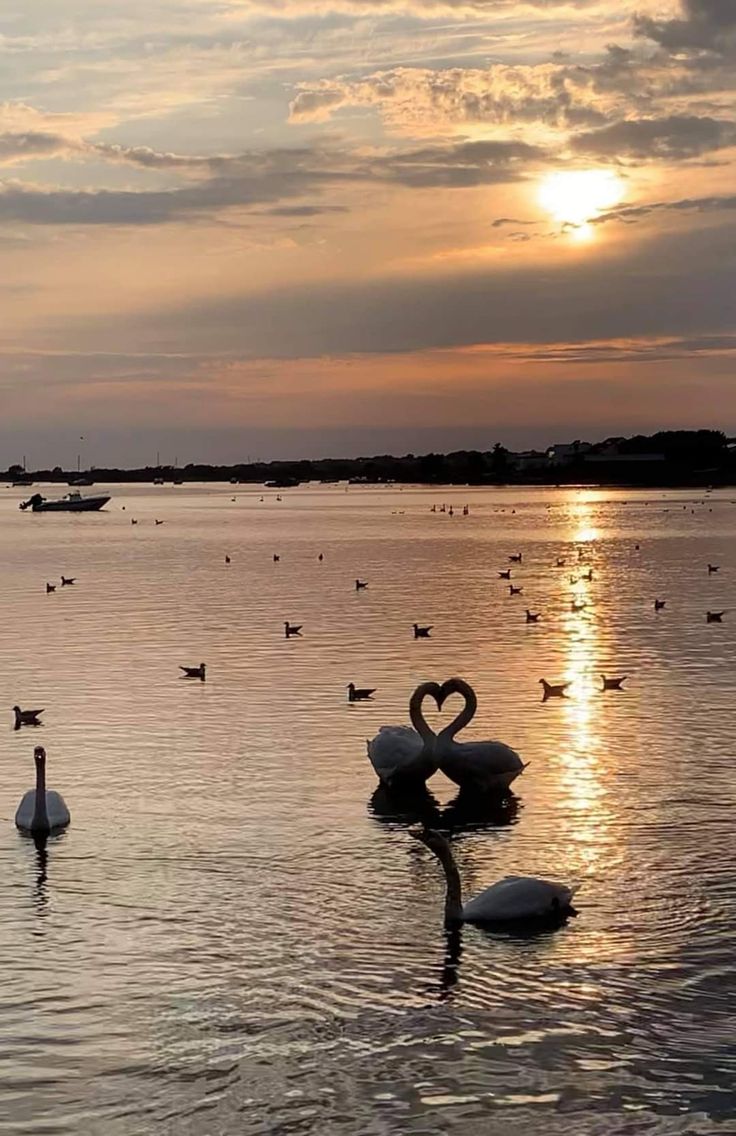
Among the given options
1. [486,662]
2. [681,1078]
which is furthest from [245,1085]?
[486,662]

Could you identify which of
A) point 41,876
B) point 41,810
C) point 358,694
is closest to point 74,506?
point 358,694

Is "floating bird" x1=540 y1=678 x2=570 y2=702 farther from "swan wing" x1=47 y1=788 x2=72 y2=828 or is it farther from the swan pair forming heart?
"swan wing" x1=47 y1=788 x2=72 y2=828

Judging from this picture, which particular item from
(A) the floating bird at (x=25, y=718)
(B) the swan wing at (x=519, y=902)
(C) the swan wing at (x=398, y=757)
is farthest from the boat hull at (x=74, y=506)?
(B) the swan wing at (x=519, y=902)

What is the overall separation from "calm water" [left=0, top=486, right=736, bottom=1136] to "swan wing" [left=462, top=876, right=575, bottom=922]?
273 millimetres

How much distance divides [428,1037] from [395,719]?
14713mm

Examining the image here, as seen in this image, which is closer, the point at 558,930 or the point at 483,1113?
the point at 483,1113

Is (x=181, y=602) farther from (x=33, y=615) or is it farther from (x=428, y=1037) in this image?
(x=428, y=1037)

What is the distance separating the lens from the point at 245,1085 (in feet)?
38.1

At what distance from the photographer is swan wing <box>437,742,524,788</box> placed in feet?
67.9

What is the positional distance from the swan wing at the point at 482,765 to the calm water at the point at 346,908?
50cm

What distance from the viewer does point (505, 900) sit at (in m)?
15.0

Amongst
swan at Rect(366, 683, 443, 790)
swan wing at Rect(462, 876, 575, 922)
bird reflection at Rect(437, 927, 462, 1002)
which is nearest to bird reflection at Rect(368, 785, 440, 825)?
swan at Rect(366, 683, 443, 790)

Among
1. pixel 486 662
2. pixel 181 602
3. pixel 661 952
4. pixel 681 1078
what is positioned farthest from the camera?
pixel 181 602

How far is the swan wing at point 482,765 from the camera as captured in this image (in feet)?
67.9
